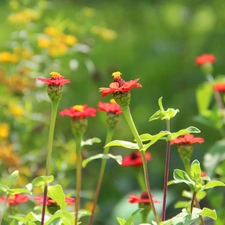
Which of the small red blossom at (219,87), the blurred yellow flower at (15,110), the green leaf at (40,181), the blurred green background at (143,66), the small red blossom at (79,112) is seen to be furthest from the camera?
the blurred green background at (143,66)

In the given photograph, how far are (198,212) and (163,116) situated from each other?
0.14m

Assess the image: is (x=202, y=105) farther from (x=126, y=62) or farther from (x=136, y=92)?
(x=126, y=62)

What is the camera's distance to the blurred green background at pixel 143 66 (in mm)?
2328

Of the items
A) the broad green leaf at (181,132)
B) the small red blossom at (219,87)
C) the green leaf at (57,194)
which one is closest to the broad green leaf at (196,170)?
the broad green leaf at (181,132)

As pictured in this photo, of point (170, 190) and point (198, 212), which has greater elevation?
point (198, 212)

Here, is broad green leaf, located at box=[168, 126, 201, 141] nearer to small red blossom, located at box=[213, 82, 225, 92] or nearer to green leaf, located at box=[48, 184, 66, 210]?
green leaf, located at box=[48, 184, 66, 210]

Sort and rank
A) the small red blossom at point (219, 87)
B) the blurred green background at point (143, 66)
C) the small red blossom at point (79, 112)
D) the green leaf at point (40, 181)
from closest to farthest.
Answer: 1. the green leaf at point (40, 181)
2. the small red blossom at point (79, 112)
3. the small red blossom at point (219, 87)
4. the blurred green background at point (143, 66)

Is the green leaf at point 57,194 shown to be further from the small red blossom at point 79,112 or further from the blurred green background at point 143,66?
the blurred green background at point 143,66

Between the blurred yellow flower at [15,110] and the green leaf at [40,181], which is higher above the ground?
the blurred yellow flower at [15,110]

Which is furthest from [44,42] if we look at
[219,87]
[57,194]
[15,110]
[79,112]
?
[57,194]

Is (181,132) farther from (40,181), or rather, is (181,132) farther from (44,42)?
(44,42)

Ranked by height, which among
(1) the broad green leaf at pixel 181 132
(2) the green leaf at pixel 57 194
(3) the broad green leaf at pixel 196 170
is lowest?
(2) the green leaf at pixel 57 194

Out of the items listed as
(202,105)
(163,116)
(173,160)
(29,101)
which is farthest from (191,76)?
(163,116)

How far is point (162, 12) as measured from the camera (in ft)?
11.3
